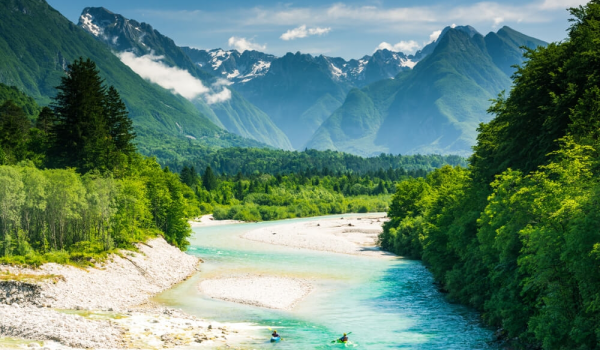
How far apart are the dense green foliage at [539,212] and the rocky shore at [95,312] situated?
20864 millimetres

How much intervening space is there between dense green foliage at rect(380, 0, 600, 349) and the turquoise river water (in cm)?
322

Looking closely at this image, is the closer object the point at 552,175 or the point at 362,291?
the point at 552,175

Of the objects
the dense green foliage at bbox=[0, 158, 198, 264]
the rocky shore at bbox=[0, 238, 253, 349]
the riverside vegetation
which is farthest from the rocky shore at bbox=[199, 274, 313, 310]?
the riverside vegetation

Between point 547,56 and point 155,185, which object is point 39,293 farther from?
point 547,56

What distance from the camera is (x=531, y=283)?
107 ft

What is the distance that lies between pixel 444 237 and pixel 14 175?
149 ft

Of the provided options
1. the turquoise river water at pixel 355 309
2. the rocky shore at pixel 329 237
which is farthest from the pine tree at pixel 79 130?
the rocky shore at pixel 329 237

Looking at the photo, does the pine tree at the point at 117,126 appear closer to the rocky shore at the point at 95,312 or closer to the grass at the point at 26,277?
the rocky shore at the point at 95,312

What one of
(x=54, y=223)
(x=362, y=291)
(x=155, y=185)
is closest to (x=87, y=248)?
(x=54, y=223)

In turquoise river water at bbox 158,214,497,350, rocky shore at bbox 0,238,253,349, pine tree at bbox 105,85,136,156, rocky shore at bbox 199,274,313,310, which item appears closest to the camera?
rocky shore at bbox 0,238,253,349

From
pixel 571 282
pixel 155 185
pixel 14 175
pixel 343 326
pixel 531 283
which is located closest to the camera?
pixel 571 282

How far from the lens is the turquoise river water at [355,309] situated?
41188 millimetres

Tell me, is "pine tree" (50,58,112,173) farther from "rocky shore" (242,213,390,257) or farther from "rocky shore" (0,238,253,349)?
"rocky shore" (242,213,390,257)

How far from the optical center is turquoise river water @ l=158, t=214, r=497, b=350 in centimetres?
4119
